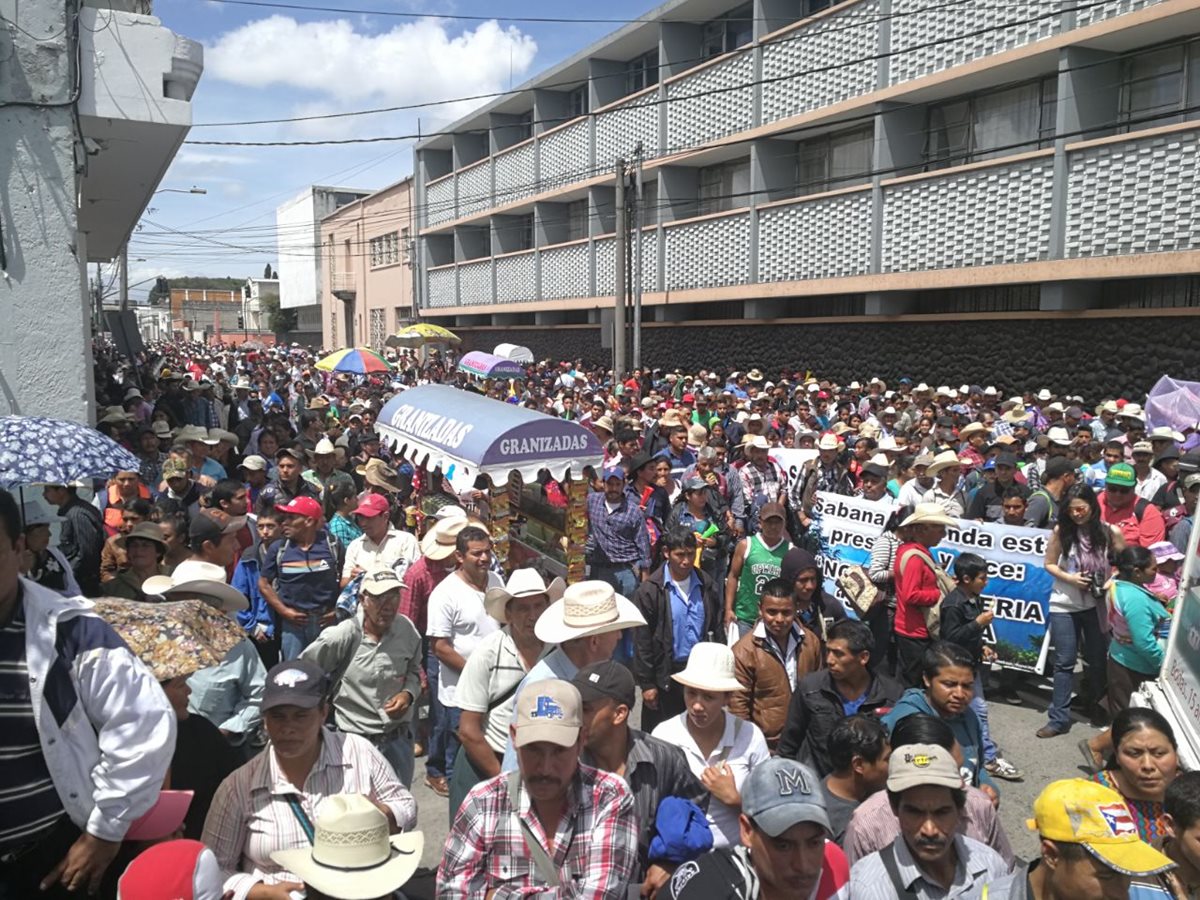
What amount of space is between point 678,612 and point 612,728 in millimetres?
2409

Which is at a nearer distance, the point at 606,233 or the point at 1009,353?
the point at 1009,353

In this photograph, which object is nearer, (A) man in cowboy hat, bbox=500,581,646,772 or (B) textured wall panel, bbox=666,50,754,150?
(A) man in cowboy hat, bbox=500,581,646,772

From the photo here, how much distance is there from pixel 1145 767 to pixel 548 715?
246 centimetres

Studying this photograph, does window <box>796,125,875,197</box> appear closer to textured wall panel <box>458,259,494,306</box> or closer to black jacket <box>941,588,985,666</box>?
black jacket <box>941,588,985,666</box>

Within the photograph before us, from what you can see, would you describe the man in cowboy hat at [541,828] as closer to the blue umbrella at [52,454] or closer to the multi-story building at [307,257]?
the blue umbrella at [52,454]

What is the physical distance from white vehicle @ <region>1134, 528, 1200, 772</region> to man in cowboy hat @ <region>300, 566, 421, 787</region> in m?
3.63

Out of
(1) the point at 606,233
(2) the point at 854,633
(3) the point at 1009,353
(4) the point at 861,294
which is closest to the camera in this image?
(2) the point at 854,633

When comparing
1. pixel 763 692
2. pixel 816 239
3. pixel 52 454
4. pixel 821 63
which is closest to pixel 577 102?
pixel 821 63

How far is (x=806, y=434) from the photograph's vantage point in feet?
37.4

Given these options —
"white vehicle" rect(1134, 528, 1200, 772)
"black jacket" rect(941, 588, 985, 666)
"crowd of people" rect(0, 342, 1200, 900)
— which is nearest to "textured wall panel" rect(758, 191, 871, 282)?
"crowd of people" rect(0, 342, 1200, 900)

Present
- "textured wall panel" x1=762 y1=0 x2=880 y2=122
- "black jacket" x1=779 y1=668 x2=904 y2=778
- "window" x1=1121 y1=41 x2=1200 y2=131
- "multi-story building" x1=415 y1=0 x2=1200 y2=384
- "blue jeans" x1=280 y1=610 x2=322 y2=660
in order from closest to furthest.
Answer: "black jacket" x1=779 y1=668 x2=904 y2=778
"blue jeans" x1=280 y1=610 x2=322 y2=660
"window" x1=1121 y1=41 x2=1200 y2=131
"multi-story building" x1=415 y1=0 x2=1200 y2=384
"textured wall panel" x1=762 y1=0 x2=880 y2=122

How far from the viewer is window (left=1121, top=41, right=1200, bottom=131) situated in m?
13.2

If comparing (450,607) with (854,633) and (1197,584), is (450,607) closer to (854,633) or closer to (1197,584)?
(854,633)

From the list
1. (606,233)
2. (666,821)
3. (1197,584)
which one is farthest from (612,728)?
(606,233)
